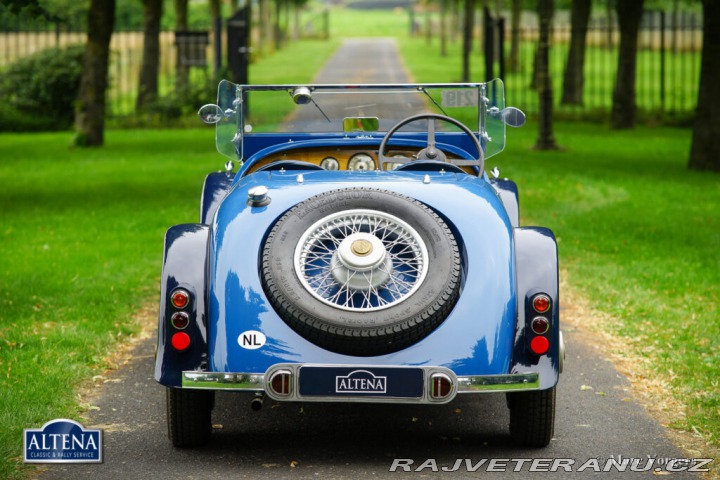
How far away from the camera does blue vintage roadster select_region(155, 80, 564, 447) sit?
484 cm

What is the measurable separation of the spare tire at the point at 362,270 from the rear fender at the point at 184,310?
324 millimetres

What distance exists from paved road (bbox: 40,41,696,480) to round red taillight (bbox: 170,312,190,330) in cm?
61

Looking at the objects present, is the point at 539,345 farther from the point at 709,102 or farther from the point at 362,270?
the point at 709,102

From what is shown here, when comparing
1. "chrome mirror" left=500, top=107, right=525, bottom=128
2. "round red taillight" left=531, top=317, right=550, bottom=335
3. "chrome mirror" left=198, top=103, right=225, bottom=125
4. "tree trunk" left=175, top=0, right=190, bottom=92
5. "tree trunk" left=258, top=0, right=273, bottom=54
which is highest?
"chrome mirror" left=500, top=107, right=525, bottom=128

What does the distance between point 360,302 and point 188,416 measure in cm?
Result: 97

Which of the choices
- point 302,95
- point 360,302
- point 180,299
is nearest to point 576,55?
point 302,95

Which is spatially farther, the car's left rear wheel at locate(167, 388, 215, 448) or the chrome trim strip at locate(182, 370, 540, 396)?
the car's left rear wheel at locate(167, 388, 215, 448)

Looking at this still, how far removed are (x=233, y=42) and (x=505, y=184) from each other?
1724 centimetres

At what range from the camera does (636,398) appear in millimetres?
6250

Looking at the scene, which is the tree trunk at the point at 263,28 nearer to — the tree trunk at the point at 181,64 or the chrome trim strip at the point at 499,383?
the tree trunk at the point at 181,64

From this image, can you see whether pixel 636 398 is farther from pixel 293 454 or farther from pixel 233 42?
pixel 233 42

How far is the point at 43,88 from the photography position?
2478 centimetres

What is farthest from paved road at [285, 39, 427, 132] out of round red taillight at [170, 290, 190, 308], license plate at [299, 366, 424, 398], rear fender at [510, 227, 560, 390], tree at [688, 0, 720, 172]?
tree at [688, 0, 720, 172]

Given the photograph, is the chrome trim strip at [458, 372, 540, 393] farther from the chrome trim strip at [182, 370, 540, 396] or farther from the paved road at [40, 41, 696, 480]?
the paved road at [40, 41, 696, 480]
